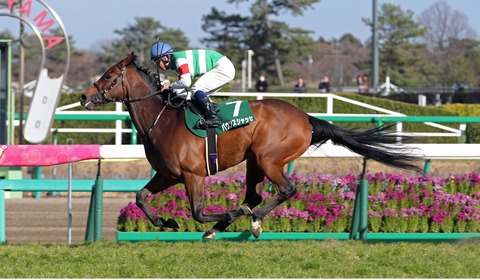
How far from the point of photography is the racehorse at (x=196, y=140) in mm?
6719

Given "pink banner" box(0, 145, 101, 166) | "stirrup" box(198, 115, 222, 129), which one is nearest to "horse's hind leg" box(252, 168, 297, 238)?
"stirrup" box(198, 115, 222, 129)

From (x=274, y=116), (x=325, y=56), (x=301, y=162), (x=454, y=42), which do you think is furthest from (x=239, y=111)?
(x=325, y=56)

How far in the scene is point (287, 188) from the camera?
22.8 feet

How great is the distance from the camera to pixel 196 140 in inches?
266

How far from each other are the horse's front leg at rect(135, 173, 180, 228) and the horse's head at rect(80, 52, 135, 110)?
0.66m

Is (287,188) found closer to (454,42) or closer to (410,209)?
(410,209)

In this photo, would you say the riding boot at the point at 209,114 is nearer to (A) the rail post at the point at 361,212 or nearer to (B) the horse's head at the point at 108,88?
(B) the horse's head at the point at 108,88

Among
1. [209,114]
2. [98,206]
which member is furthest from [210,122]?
[98,206]

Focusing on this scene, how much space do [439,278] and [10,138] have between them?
8367 mm

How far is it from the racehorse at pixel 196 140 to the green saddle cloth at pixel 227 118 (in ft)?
0.14

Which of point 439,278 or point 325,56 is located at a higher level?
point 325,56

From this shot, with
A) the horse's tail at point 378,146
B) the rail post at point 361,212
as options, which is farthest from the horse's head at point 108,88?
the rail post at point 361,212

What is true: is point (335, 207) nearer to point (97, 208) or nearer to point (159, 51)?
point (97, 208)

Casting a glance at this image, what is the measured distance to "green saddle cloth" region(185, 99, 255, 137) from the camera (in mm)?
6762
